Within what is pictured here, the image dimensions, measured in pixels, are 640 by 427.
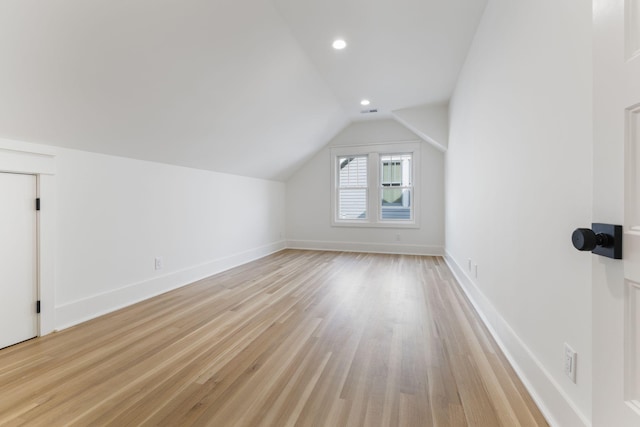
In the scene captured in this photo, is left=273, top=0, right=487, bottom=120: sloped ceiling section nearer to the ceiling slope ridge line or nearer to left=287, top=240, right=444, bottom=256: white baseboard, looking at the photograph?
the ceiling slope ridge line

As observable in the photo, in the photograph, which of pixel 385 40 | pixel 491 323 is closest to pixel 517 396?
pixel 491 323

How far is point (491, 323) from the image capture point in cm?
217

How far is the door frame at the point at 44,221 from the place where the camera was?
2076 mm

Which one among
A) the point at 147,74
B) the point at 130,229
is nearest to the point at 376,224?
the point at 130,229

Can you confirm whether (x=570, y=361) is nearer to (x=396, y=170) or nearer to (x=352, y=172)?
(x=396, y=170)

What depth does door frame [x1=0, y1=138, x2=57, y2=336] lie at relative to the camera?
208 cm

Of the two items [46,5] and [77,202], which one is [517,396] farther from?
[77,202]

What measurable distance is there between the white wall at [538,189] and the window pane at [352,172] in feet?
11.4

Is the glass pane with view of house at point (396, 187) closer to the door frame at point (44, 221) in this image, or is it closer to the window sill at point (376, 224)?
the window sill at point (376, 224)

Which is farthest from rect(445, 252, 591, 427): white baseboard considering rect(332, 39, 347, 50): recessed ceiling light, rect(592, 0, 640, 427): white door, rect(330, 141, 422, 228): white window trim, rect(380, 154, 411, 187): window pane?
rect(380, 154, 411, 187): window pane

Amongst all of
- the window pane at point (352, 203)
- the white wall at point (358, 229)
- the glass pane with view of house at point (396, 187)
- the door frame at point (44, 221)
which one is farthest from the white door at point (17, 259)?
the glass pane with view of house at point (396, 187)

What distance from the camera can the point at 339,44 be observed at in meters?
2.99

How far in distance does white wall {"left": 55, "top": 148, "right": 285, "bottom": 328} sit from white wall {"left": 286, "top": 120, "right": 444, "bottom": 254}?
78.8 inches

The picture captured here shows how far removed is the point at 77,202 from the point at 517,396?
3370 mm
